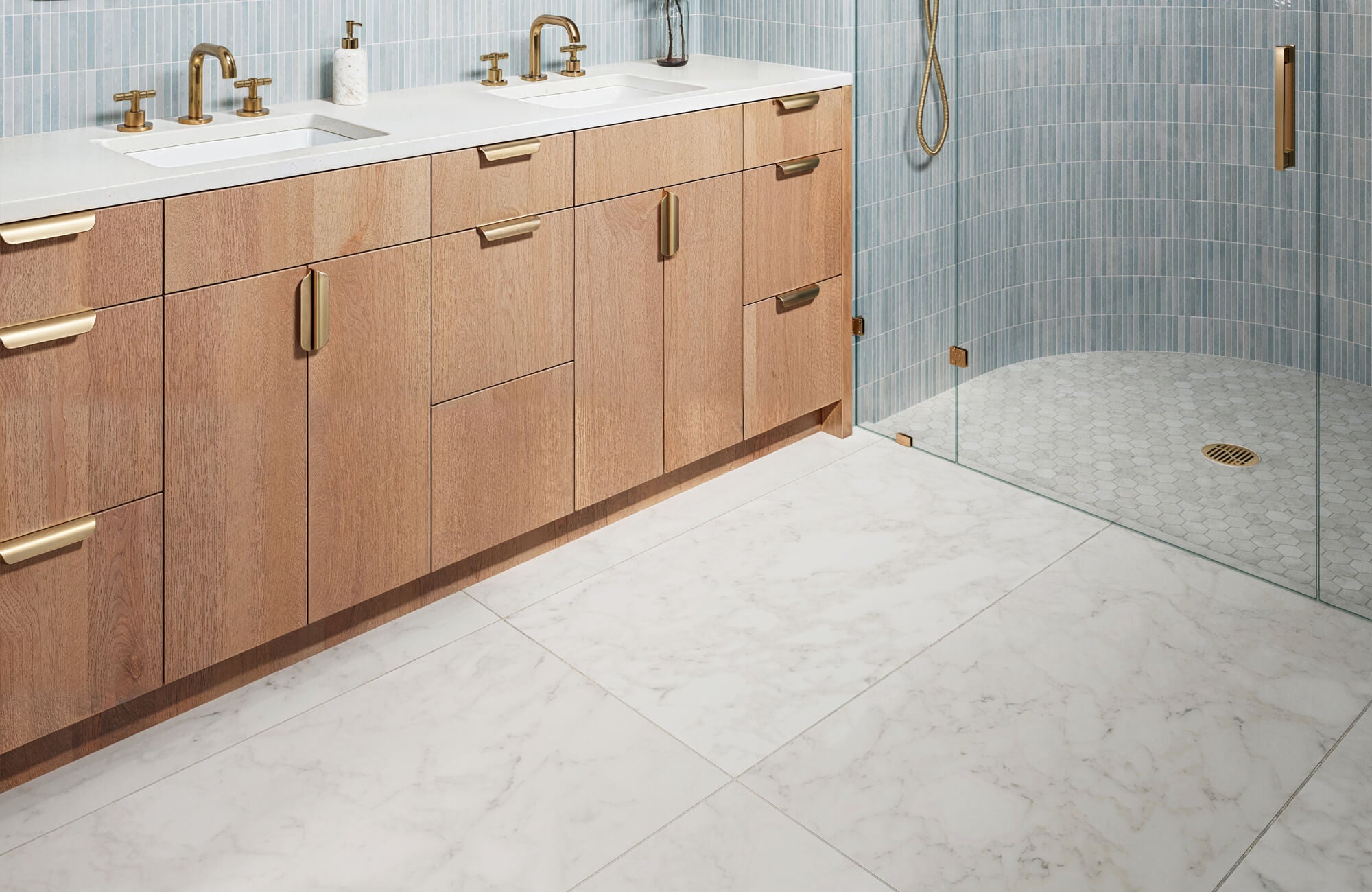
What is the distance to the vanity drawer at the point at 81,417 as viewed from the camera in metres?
1.93

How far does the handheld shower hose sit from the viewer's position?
307 cm

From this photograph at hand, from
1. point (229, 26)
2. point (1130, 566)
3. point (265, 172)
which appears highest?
point (229, 26)

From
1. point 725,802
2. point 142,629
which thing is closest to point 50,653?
point 142,629

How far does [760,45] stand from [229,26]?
1420 millimetres

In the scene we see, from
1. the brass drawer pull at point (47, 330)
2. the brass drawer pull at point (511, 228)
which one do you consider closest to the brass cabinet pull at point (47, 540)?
the brass drawer pull at point (47, 330)

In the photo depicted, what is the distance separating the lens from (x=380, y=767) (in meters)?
2.16

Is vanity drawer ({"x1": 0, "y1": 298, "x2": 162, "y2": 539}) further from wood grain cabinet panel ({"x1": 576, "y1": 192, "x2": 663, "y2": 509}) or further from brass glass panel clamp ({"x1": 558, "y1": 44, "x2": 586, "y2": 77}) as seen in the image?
brass glass panel clamp ({"x1": 558, "y1": 44, "x2": 586, "y2": 77})

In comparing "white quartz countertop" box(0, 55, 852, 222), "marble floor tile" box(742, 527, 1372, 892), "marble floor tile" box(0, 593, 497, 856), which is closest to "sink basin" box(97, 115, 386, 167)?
"white quartz countertop" box(0, 55, 852, 222)

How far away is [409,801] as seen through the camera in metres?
2.07

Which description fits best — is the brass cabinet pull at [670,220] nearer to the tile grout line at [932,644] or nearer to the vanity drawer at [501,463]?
the vanity drawer at [501,463]

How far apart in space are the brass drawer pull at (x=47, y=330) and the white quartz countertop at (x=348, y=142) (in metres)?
0.16

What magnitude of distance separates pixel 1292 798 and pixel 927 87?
1.87m

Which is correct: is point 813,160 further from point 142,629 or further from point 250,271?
point 142,629

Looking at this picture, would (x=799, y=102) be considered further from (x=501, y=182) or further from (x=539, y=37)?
(x=501, y=182)
